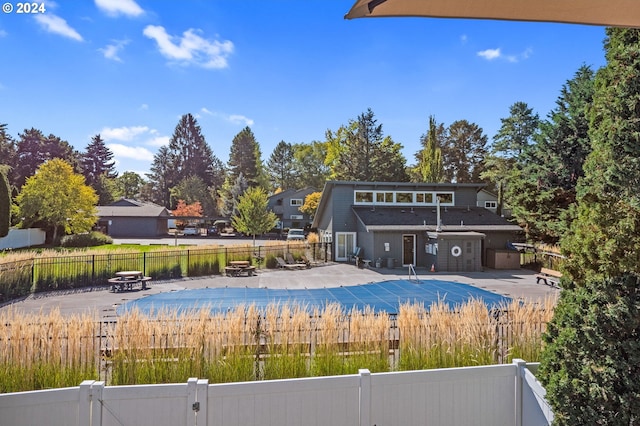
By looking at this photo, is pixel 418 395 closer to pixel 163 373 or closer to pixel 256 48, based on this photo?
pixel 163 373

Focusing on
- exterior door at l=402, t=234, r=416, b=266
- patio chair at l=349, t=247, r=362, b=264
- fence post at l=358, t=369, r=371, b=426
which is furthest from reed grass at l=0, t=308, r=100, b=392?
exterior door at l=402, t=234, r=416, b=266

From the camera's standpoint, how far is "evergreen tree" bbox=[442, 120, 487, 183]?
4119 centimetres

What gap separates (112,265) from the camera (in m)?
15.0

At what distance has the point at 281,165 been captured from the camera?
190 ft

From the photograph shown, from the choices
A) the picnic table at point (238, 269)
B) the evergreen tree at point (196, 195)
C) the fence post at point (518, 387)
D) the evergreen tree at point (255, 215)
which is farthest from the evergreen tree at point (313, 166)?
the fence post at point (518, 387)

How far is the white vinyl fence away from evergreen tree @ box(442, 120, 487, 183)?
1553 inches

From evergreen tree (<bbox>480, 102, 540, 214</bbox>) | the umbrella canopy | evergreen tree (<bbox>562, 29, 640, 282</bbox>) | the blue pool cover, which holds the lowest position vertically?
the blue pool cover

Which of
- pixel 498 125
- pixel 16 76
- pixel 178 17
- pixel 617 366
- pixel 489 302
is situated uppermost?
pixel 498 125

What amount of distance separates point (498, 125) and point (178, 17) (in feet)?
101

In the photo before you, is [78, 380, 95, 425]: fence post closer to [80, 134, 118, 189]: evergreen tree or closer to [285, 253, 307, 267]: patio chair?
[285, 253, 307, 267]: patio chair

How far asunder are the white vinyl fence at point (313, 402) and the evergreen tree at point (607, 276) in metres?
0.78

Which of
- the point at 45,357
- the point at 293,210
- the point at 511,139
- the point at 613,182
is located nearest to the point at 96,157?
the point at 293,210

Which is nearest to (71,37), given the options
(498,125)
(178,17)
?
(178,17)

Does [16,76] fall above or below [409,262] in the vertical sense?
above
